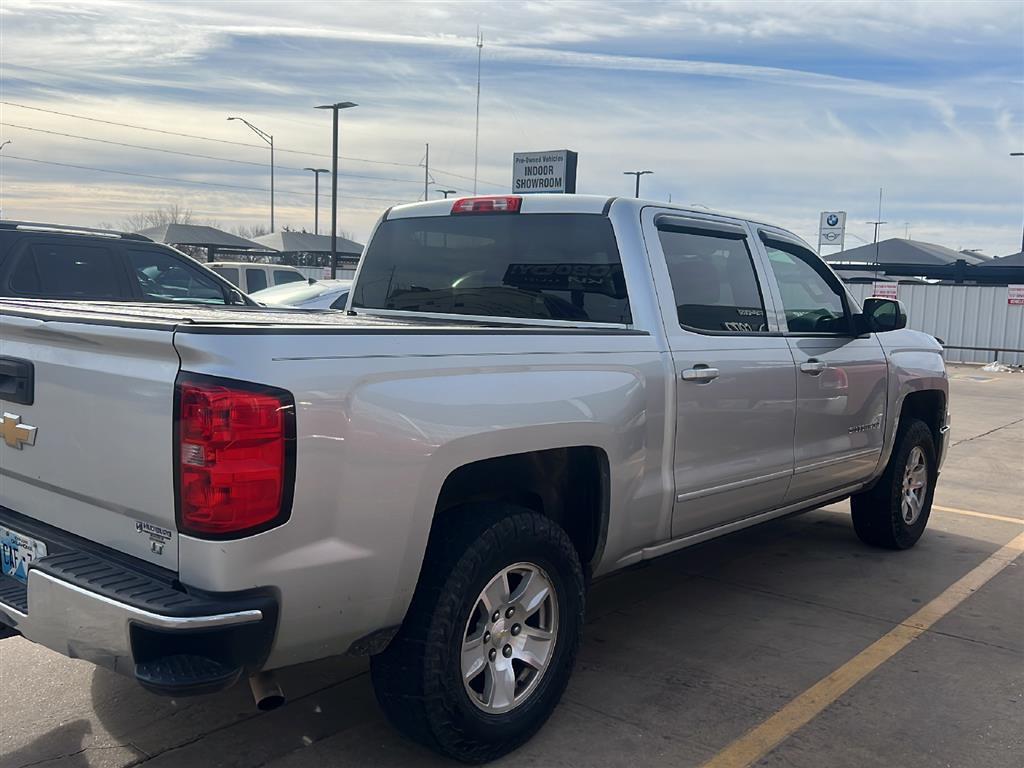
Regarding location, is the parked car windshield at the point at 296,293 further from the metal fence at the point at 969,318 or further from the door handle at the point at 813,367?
the metal fence at the point at 969,318

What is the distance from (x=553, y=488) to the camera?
143 inches

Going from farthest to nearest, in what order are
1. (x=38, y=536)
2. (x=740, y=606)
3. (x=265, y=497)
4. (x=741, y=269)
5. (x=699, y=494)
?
(x=740, y=606) → (x=741, y=269) → (x=699, y=494) → (x=38, y=536) → (x=265, y=497)

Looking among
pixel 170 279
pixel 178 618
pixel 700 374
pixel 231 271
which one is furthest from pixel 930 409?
pixel 231 271

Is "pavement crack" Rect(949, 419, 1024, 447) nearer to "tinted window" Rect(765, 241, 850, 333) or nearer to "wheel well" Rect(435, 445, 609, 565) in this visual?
"tinted window" Rect(765, 241, 850, 333)

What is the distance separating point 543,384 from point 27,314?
5.41 feet

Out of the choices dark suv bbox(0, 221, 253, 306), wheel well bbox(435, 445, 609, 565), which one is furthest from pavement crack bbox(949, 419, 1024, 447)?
dark suv bbox(0, 221, 253, 306)

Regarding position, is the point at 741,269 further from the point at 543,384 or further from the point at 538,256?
the point at 543,384

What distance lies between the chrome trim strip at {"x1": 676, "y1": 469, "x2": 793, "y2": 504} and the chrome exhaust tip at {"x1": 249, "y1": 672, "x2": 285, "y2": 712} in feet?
5.99

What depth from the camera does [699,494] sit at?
4113 millimetres

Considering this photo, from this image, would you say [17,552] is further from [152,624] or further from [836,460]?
[836,460]

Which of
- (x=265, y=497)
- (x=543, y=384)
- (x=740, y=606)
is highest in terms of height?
(x=543, y=384)

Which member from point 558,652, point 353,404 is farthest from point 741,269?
point 353,404

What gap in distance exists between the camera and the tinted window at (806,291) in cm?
491

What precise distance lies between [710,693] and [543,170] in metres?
12.4
